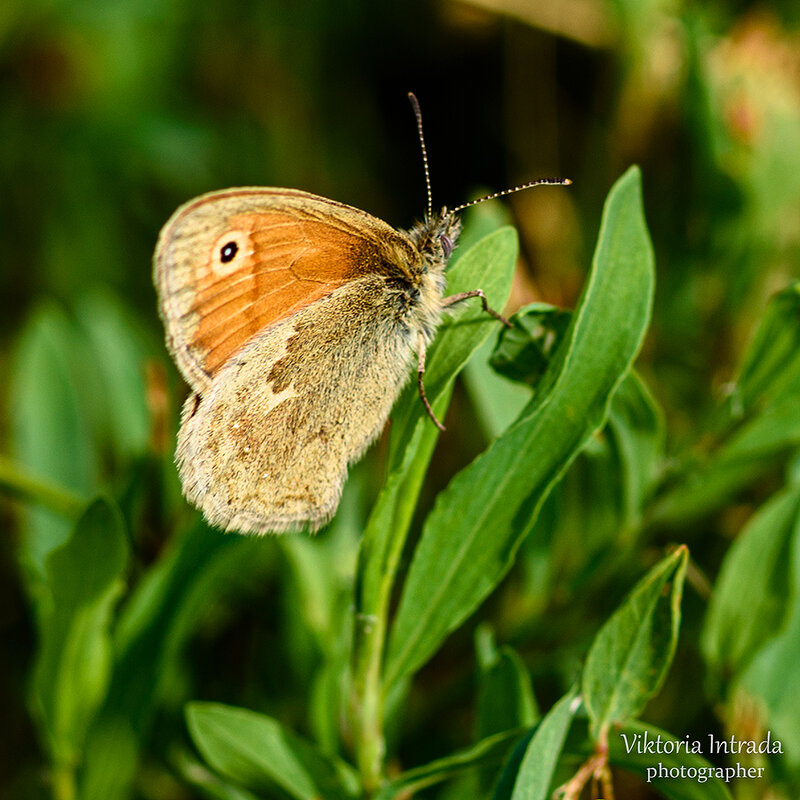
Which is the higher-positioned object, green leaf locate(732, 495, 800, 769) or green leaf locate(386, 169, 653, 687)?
green leaf locate(386, 169, 653, 687)

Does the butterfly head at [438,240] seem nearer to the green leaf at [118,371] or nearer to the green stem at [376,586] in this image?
the green stem at [376,586]

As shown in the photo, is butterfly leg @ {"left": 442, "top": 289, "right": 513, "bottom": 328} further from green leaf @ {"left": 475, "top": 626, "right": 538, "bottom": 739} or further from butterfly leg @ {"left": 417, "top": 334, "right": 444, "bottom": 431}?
green leaf @ {"left": 475, "top": 626, "right": 538, "bottom": 739}

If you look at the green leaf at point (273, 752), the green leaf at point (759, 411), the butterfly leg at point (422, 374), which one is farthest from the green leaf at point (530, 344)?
the green leaf at point (273, 752)

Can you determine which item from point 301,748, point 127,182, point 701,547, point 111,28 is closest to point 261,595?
point 301,748

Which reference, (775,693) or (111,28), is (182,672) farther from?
(111,28)

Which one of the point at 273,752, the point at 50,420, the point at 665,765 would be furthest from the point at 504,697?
the point at 50,420

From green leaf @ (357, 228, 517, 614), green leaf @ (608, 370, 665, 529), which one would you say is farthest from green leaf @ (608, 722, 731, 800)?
green leaf @ (608, 370, 665, 529)
